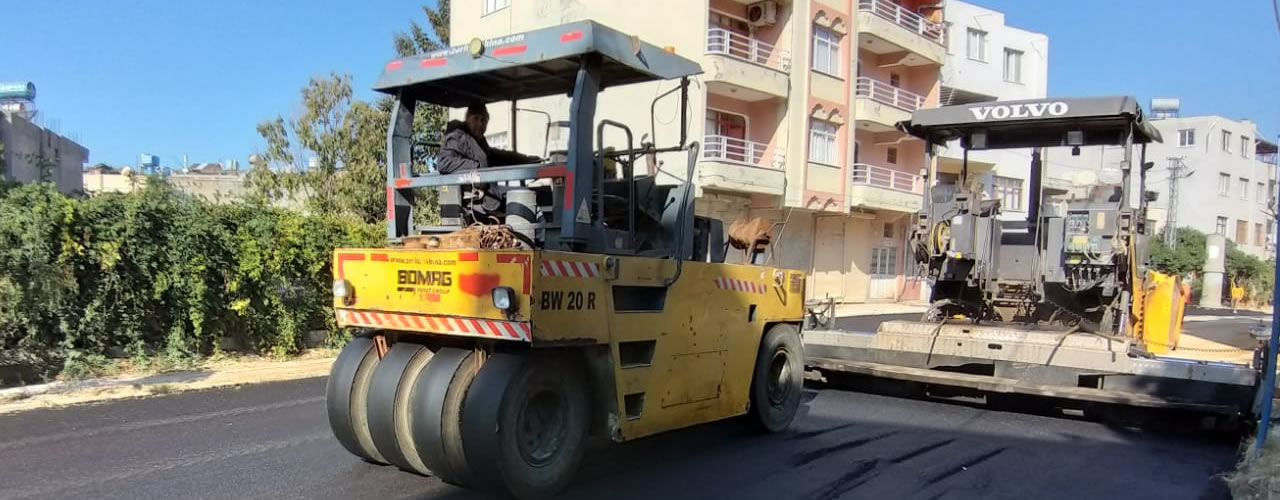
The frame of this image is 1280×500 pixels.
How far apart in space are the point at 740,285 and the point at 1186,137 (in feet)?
202

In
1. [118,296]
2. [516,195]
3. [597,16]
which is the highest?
[597,16]

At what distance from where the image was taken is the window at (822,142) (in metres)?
26.2

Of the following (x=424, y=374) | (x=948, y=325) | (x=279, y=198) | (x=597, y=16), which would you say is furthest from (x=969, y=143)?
(x=279, y=198)

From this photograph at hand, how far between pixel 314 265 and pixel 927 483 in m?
8.09

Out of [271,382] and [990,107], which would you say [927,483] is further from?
[271,382]

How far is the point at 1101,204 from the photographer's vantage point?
27.0 ft

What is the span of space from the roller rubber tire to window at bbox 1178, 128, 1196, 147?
63.1 meters

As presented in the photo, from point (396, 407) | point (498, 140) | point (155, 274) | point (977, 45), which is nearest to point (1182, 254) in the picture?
point (977, 45)

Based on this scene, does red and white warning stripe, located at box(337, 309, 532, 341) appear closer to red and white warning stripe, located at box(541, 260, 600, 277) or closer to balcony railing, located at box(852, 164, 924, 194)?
red and white warning stripe, located at box(541, 260, 600, 277)

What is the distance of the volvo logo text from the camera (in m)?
8.20

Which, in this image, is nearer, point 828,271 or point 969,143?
point 969,143

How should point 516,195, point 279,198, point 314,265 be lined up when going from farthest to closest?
point 279,198
point 314,265
point 516,195

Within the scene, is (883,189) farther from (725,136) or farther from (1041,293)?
(1041,293)

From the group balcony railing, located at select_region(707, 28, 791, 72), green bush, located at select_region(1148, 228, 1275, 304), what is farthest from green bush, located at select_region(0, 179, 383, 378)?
green bush, located at select_region(1148, 228, 1275, 304)
